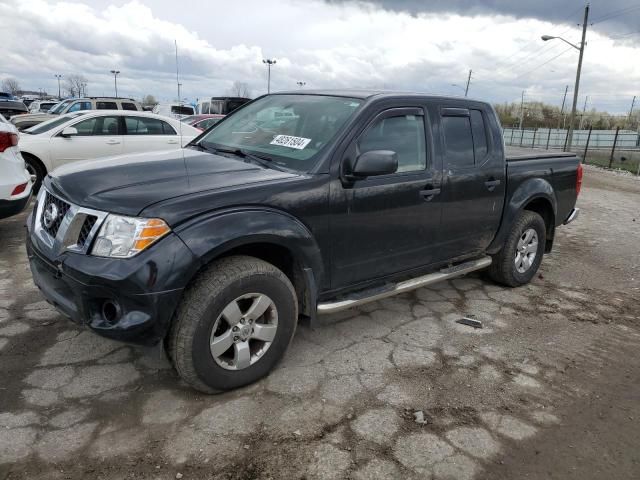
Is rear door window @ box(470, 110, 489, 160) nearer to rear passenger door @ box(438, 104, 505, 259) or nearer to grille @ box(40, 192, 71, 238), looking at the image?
rear passenger door @ box(438, 104, 505, 259)

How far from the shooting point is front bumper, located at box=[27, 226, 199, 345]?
100 inches

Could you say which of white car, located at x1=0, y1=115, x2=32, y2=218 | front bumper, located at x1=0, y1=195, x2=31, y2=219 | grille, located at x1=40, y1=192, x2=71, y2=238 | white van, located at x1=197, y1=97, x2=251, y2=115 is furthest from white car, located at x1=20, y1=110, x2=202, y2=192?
white van, located at x1=197, y1=97, x2=251, y2=115

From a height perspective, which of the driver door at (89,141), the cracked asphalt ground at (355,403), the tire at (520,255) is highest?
the driver door at (89,141)

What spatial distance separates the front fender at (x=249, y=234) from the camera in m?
2.65

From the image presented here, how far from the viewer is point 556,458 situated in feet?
8.61

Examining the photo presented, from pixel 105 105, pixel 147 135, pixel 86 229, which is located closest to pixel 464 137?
pixel 86 229

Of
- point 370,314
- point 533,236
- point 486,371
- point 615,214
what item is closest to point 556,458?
point 486,371

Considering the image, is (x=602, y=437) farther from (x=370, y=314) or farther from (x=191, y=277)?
(x=191, y=277)

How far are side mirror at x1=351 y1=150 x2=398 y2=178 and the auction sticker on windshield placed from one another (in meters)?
0.44

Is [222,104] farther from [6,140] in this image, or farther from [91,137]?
[6,140]

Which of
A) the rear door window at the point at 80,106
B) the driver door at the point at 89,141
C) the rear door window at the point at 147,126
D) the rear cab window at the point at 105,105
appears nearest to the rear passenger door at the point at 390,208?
the driver door at the point at 89,141

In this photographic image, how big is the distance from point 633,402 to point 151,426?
293cm

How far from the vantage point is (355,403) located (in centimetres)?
301

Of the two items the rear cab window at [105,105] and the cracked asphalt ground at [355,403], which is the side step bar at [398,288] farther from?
the rear cab window at [105,105]
